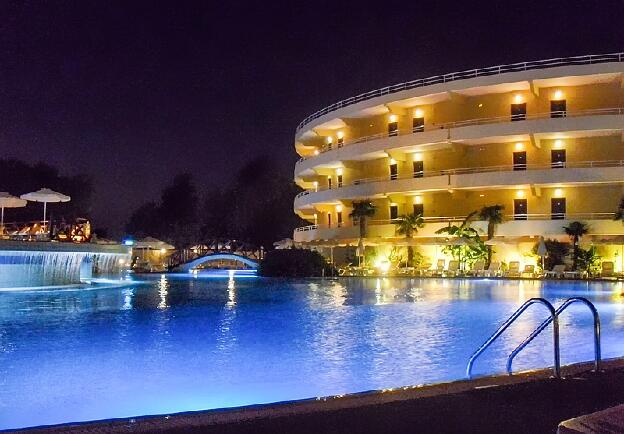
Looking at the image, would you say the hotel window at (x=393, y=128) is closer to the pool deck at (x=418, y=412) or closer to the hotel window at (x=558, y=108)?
the hotel window at (x=558, y=108)

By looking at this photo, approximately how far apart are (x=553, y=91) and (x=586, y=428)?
37.2 metres

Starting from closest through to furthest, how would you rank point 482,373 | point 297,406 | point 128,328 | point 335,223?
1. point 297,406
2. point 482,373
3. point 128,328
4. point 335,223

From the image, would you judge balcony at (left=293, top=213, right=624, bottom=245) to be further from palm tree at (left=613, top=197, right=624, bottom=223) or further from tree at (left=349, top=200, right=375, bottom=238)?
tree at (left=349, top=200, right=375, bottom=238)

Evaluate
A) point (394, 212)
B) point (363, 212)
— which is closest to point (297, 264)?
point (363, 212)

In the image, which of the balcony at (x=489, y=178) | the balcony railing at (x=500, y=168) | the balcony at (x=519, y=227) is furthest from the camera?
the balcony railing at (x=500, y=168)

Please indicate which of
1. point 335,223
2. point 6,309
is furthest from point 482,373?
point 335,223

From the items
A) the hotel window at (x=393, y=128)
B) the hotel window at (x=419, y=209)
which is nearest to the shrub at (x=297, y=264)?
the hotel window at (x=419, y=209)

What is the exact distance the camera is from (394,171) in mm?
44062

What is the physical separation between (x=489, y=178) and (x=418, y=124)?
699 centimetres

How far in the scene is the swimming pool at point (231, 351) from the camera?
22.2ft

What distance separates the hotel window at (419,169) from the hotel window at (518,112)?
6.32m

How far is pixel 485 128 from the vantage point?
38.0m

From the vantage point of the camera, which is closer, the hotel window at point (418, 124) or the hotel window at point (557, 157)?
the hotel window at point (557, 157)

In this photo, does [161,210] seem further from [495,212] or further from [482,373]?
[482,373]
